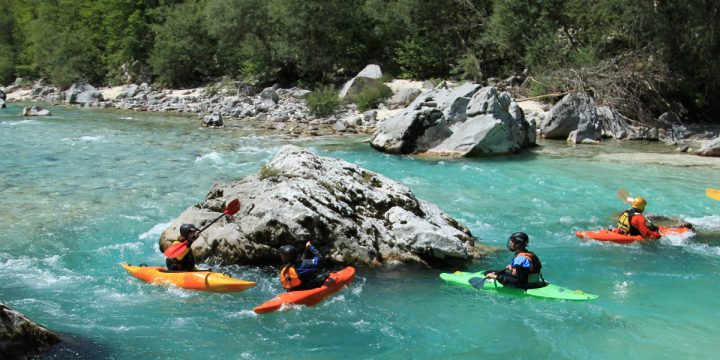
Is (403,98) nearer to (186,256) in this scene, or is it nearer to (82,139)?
(82,139)

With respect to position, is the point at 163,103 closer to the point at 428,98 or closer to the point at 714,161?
the point at 428,98

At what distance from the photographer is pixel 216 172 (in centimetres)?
1367

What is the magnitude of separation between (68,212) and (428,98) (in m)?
11.1

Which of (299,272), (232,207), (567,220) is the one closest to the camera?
(299,272)

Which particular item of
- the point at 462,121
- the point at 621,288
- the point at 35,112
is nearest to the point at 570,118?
the point at 462,121

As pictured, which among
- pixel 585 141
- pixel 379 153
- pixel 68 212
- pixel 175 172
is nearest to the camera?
pixel 68 212

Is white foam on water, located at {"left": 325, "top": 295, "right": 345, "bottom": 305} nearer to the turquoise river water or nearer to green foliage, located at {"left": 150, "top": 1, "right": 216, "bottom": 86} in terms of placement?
the turquoise river water

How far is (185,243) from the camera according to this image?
7133 mm

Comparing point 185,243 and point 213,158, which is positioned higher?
point 185,243

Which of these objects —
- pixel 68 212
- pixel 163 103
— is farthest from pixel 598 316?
pixel 163 103

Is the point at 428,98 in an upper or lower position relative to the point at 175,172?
upper

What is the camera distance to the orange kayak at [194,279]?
671 centimetres

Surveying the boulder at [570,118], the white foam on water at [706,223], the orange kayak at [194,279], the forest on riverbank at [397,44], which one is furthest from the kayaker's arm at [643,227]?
the forest on riverbank at [397,44]

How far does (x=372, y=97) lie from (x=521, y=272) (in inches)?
688
